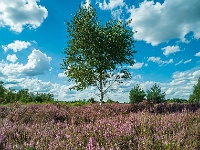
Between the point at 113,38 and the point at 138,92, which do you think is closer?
the point at 113,38

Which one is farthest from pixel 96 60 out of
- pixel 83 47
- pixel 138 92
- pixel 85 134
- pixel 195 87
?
pixel 195 87

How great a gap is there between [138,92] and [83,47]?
7.89 metres

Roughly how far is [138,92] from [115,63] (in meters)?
6.02

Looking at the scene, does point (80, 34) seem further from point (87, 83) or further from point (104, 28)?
point (87, 83)

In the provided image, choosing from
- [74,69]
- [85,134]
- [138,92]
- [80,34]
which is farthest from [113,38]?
[85,134]

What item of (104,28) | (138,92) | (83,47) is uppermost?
(104,28)

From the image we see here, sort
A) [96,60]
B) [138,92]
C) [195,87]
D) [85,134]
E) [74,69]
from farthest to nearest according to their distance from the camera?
[195,87] → [138,92] → [74,69] → [96,60] → [85,134]

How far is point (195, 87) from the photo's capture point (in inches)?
1471

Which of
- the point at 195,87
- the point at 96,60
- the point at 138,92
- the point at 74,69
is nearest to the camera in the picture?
the point at 96,60

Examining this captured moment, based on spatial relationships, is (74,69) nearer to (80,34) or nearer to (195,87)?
(80,34)

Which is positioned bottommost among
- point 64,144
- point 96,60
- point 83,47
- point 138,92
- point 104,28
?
point 64,144

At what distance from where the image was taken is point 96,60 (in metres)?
15.8

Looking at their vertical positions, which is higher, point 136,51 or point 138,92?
point 136,51

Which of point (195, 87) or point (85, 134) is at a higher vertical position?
point (195, 87)
